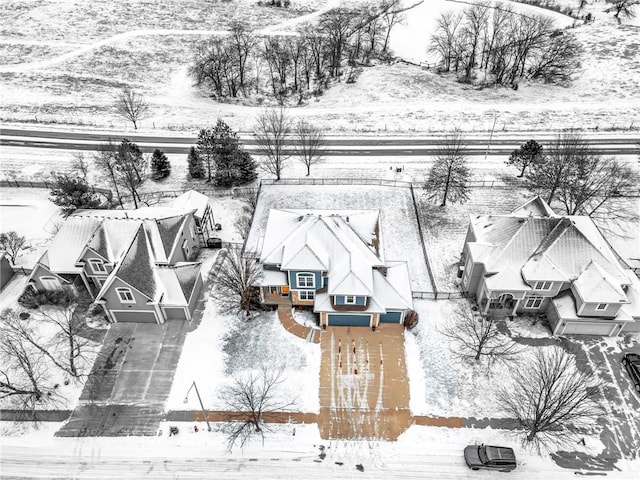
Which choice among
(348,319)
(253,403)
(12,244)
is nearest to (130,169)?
(12,244)

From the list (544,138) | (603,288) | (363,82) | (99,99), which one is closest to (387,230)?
(603,288)

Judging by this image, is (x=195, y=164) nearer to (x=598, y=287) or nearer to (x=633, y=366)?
(x=598, y=287)

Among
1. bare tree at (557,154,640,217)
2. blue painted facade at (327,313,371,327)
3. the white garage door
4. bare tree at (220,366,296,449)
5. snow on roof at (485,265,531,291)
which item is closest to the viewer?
bare tree at (220,366,296,449)

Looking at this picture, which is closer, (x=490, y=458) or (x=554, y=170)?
(x=490, y=458)

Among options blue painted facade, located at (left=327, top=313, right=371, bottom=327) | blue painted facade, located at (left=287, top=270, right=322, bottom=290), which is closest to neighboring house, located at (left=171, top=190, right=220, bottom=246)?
blue painted facade, located at (left=287, top=270, right=322, bottom=290)

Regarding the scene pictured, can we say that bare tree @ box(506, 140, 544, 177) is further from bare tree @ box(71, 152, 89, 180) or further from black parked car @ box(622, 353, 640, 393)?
bare tree @ box(71, 152, 89, 180)

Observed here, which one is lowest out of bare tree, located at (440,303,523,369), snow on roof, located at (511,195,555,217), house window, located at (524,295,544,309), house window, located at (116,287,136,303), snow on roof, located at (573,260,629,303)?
bare tree, located at (440,303,523,369)

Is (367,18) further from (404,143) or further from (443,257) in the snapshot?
(443,257)
